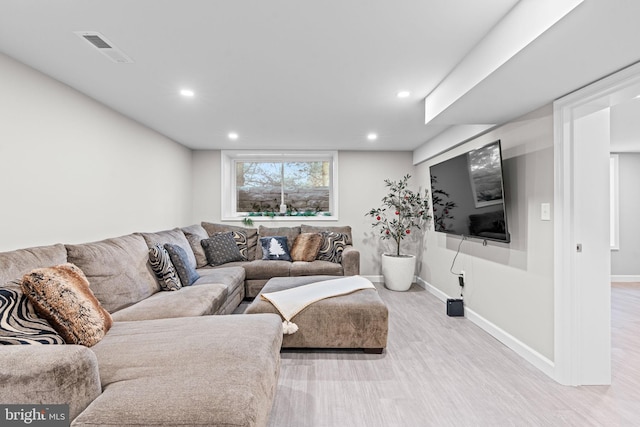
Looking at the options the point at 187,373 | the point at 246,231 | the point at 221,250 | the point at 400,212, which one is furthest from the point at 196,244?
the point at 400,212

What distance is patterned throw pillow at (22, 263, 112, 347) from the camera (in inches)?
62.3

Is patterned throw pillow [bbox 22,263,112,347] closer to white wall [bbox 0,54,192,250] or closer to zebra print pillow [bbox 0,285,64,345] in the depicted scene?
zebra print pillow [bbox 0,285,64,345]

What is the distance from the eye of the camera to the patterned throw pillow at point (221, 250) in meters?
4.16

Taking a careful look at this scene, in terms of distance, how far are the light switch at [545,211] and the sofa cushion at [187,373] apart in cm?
213

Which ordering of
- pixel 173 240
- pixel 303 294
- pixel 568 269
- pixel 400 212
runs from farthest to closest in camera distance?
pixel 400 212, pixel 173 240, pixel 303 294, pixel 568 269

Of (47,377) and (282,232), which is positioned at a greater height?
(282,232)

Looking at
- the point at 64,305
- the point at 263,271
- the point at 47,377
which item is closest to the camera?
the point at 47,377

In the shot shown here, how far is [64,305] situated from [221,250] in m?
2.59

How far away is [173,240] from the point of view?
143 inches

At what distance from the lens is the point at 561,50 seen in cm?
159

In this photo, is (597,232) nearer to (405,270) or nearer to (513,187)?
(513,187)

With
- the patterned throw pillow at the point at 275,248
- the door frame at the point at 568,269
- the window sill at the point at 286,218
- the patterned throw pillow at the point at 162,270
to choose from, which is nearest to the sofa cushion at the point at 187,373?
the patterned throw pillow at the point at 162,270

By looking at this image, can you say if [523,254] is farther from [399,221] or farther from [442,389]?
[399,221]

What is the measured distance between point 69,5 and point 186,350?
5.97 feet
